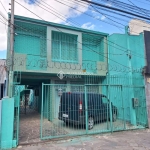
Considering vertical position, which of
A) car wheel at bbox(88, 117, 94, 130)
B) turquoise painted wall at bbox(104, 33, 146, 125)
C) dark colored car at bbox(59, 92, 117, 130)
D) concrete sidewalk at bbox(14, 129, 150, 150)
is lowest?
concrete sidewalk at bbox(14, 129, 150, 150)

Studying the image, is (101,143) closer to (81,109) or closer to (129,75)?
(81,109)

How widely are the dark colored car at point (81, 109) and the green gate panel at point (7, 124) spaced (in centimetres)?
243

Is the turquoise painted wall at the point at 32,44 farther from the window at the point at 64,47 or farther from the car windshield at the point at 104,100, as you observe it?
the car windshield at the point at 104,100

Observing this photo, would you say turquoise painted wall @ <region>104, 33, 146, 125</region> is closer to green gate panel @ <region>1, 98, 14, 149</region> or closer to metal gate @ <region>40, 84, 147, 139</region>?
metal gate @ <region>40, 84, 147, 139</region>

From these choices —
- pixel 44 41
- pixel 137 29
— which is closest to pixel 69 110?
pixel 44 41

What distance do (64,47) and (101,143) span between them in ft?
23.8

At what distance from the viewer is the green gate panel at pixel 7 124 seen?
521 cm

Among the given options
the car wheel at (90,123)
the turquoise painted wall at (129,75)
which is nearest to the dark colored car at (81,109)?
the car wheel at (90,123)

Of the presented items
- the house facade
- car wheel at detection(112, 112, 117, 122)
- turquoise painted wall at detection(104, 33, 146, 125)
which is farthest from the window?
car wheel at detection(112, 112, 117, 122)

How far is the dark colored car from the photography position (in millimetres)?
7059

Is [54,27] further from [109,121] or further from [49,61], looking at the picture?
[109,121]

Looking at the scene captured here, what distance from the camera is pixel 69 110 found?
23.1 ft

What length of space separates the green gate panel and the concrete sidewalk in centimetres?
42

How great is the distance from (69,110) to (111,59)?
5.83 metres
